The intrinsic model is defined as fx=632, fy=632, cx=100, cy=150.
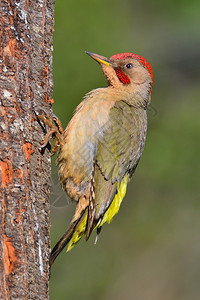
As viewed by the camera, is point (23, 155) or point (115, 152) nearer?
point (23, 155)

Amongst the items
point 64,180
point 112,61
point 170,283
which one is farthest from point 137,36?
point 64,180

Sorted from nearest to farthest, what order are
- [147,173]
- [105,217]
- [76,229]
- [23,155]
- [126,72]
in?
[23,155]
[76,229]
[105,217]
[126,72]
[147,173]

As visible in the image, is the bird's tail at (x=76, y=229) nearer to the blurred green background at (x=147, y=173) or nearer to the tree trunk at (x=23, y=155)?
the tree trunk at (x=23, y=155)

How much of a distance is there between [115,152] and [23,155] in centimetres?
129

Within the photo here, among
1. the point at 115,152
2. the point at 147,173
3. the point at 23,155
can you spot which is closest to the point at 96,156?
the point at 115,152

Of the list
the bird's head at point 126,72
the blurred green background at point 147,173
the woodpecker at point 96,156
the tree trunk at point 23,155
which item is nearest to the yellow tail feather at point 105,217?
the woodpecker at point 96,156

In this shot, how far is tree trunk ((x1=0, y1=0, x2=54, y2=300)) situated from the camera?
10.5 ft

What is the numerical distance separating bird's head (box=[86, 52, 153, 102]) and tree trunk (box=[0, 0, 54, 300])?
1.35 metres

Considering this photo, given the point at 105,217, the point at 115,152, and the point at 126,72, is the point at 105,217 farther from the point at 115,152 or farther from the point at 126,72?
the point at 126,72

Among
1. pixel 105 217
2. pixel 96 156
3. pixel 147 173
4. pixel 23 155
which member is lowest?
pixel 147 173

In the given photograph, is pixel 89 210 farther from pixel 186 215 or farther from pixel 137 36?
pixel 137 36

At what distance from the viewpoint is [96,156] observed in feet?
14.7

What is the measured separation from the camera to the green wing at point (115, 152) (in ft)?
14.7

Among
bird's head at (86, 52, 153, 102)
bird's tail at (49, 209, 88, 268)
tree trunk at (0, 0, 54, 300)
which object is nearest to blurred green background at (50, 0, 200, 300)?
bird's head at (86, 52, 153, 102)
